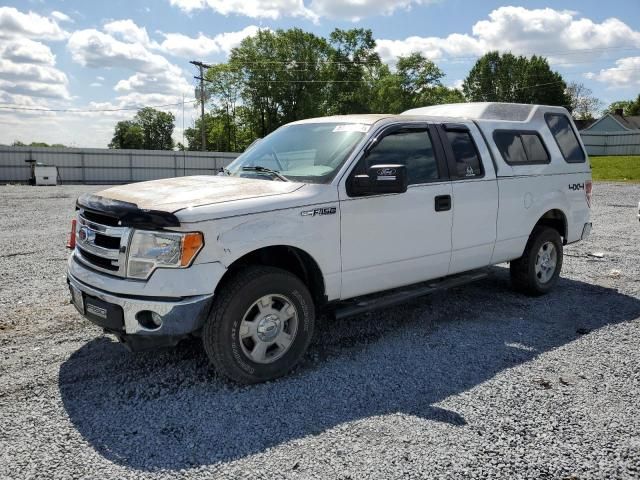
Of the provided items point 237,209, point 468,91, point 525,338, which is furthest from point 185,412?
point 468,91

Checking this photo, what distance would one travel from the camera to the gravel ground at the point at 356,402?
2.93 metres

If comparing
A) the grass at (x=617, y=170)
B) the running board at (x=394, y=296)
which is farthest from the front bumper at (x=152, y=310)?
the grass at (x=617, y=170)

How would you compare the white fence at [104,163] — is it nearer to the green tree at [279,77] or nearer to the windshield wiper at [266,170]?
the green tree at [279,77]

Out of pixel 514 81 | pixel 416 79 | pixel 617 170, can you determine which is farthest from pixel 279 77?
pixel 514 81

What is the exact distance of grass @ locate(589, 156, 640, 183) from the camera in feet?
104

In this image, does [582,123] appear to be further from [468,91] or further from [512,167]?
[512,167]

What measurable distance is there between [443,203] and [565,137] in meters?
2.64

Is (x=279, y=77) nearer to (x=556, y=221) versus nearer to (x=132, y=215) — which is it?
(x=556, y=221)

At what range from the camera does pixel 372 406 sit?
3.57 metres

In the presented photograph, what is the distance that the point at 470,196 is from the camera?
17.0ft

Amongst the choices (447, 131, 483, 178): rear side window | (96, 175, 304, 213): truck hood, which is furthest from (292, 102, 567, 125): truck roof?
(96, 175, 304, 213): truck hood

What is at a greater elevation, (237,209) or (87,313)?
(237,209)

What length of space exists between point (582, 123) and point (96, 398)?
89.8m

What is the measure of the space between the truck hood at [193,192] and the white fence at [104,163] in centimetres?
2932
